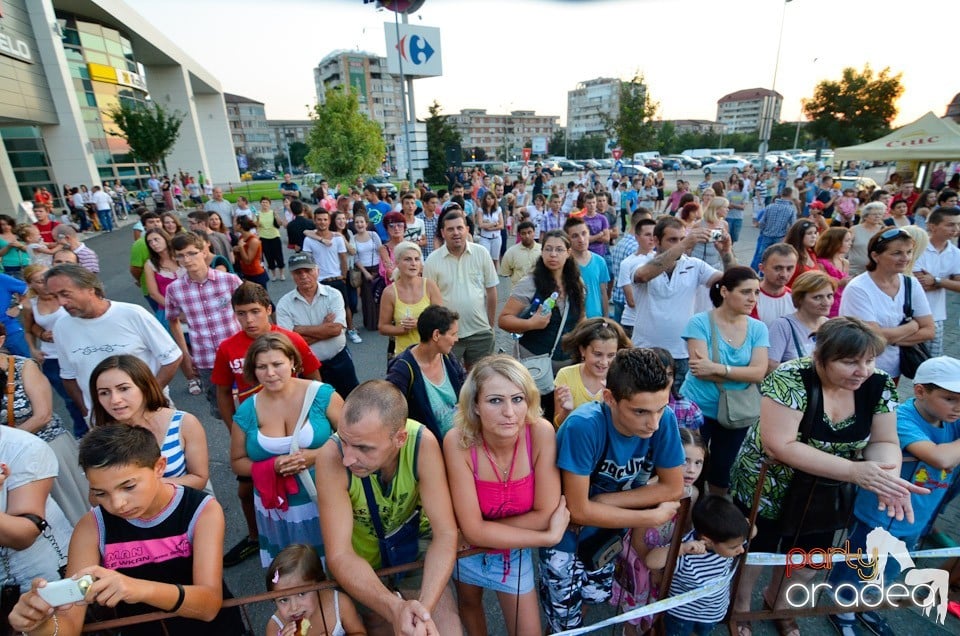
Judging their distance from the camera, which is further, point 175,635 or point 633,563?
point 633,563

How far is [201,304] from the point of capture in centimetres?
380

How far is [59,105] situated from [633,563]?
96.6 feet

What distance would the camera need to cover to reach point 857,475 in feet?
6.37

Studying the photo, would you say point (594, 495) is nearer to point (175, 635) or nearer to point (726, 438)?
point (726, 438)

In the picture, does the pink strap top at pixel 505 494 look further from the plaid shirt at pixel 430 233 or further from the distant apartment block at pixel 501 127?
the distant apartment block at pixel 501 127

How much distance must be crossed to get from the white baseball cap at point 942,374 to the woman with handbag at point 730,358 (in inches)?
30.5

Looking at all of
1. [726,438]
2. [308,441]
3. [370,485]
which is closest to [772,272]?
[726,438]

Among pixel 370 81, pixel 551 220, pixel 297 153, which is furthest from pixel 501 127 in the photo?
pixel 551 220

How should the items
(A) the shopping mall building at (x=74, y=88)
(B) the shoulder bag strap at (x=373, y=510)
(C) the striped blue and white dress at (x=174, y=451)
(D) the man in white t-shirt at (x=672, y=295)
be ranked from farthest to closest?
(A) the shopping mall building at (x=74, y=88) < (D) the man in white t-shirt at (x=672, y=295) < (C) the striped blue and white dress at (x=174, y=451) < (B) the shoulder bag strap at (x=373, y=510)

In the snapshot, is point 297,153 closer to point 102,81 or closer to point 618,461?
point 102,81

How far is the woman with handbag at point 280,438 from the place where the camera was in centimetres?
239

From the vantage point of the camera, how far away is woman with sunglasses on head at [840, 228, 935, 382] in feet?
10.3

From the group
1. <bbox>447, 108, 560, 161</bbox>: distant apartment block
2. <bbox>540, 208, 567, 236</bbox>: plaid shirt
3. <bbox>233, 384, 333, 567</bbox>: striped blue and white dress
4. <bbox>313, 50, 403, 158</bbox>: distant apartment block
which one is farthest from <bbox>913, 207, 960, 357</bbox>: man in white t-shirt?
<bbox>447, 108, 560, 161</bbox>: distant apartment block

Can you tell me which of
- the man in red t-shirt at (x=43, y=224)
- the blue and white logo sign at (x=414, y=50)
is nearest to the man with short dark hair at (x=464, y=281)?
the man in red t-shirt at (x=43, y=224)
